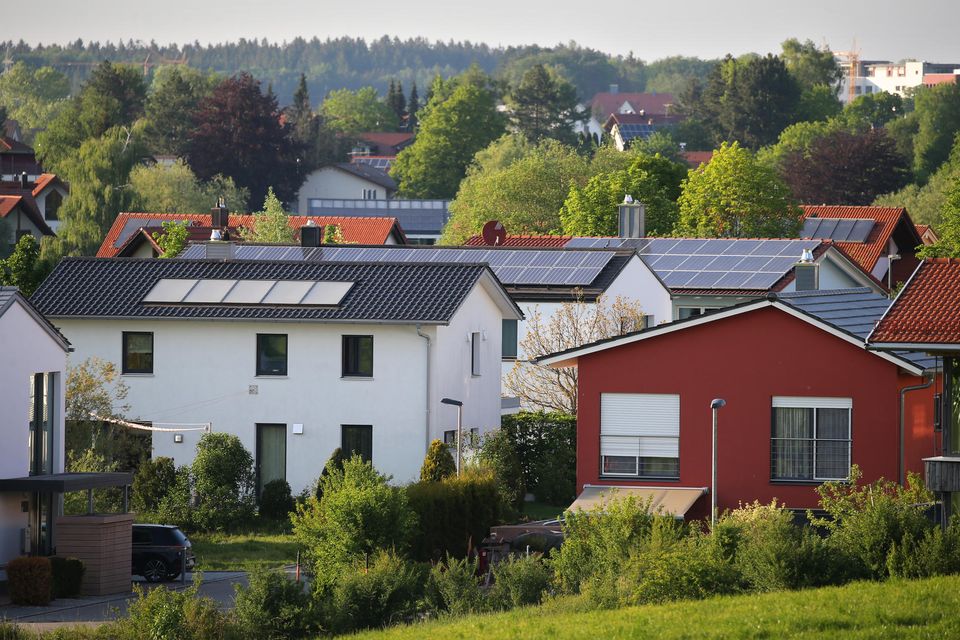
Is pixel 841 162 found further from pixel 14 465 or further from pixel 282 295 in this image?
pixel 14 465

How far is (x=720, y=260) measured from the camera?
61.9 m

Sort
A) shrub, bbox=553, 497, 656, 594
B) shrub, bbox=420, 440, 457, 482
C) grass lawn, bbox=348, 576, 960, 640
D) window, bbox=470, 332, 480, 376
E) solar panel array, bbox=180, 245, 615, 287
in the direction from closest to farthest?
1. grass lawn, bbox=348, 576, 960, 640
2. shrub, bbox=553, 497, 656, 594
3. shrub, bbox=420, 440, 457, 482
4. window, bbox=470, 332, 480, 376
5. solar panel array, bbox=180, 245, 615, 287

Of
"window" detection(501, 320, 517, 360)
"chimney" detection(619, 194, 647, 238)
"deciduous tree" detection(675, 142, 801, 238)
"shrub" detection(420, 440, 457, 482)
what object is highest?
"deciduous tree" detection(675, 142, 801, 238)

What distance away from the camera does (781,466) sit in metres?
35.2

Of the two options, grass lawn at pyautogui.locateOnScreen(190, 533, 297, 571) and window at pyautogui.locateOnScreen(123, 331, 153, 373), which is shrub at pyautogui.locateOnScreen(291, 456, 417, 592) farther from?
window at pyautogui.locateOnScreen(123, 331, 153, 373)

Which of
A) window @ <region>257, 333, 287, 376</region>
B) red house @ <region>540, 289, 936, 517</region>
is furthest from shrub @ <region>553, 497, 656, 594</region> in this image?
window @ <region>257, 333, 287, 376</region>

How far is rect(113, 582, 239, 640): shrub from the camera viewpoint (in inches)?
974

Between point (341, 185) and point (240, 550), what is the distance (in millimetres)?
117546

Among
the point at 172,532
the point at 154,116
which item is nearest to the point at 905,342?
the point at 172,532

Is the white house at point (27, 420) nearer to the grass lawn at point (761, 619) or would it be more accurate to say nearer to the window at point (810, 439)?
the grass lawn at point (761, 619)

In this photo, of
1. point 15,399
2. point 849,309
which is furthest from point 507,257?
point 15,399

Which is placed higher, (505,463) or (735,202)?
(735,202)

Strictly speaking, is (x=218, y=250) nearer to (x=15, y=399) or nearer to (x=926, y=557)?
(x=15, y=399)

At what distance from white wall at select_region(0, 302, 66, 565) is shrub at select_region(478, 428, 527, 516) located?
11.1m
